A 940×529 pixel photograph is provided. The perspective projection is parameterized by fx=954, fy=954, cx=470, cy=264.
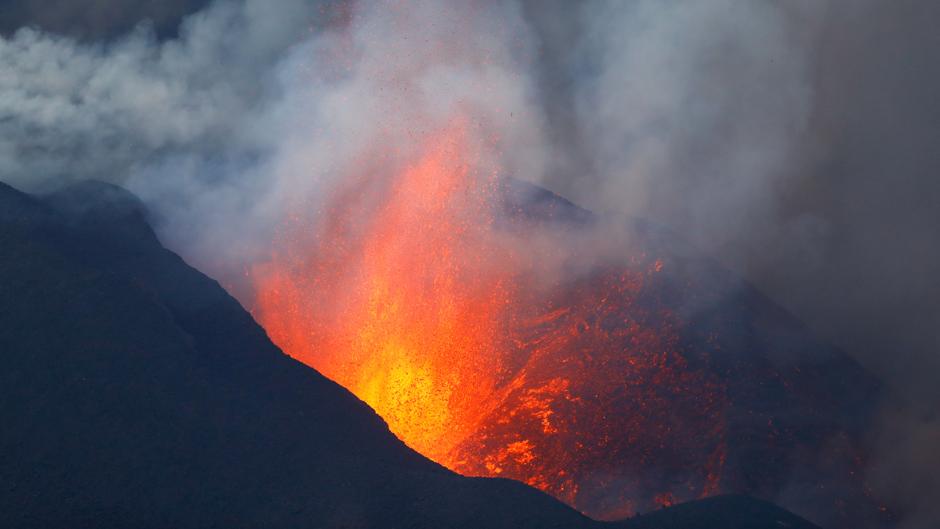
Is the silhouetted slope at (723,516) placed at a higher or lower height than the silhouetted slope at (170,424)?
higher

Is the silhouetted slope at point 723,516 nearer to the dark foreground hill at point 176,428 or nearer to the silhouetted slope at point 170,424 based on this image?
the dark foreground hill at point 176,428

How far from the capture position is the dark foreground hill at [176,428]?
2888 centimetres

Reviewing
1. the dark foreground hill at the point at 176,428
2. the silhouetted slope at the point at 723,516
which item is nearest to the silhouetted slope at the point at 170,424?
the dark foreground hill at the point at 176,428

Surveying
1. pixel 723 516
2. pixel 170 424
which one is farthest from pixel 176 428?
pixel 723 516

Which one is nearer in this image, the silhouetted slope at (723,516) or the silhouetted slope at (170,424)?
the silhouetted slope at (170,424)

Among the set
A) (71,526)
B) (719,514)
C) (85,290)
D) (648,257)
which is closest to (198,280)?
(85,290)

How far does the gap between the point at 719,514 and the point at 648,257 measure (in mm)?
22762

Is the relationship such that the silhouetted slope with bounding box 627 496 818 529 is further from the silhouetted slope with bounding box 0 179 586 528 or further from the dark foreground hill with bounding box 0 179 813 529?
the silhouetted slope with bounding box 0 179 586 528

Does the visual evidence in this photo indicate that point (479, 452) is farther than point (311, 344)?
No

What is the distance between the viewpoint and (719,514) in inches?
1297

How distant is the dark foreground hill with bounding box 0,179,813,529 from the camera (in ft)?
94.7

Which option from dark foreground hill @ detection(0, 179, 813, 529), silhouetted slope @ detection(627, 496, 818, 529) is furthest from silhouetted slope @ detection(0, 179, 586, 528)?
silhouetted slope @ detection(627, 496, 818, 529)

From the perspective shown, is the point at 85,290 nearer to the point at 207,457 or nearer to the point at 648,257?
the point at 207,457

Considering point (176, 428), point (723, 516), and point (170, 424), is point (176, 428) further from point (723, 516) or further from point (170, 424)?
point (723, 516)
